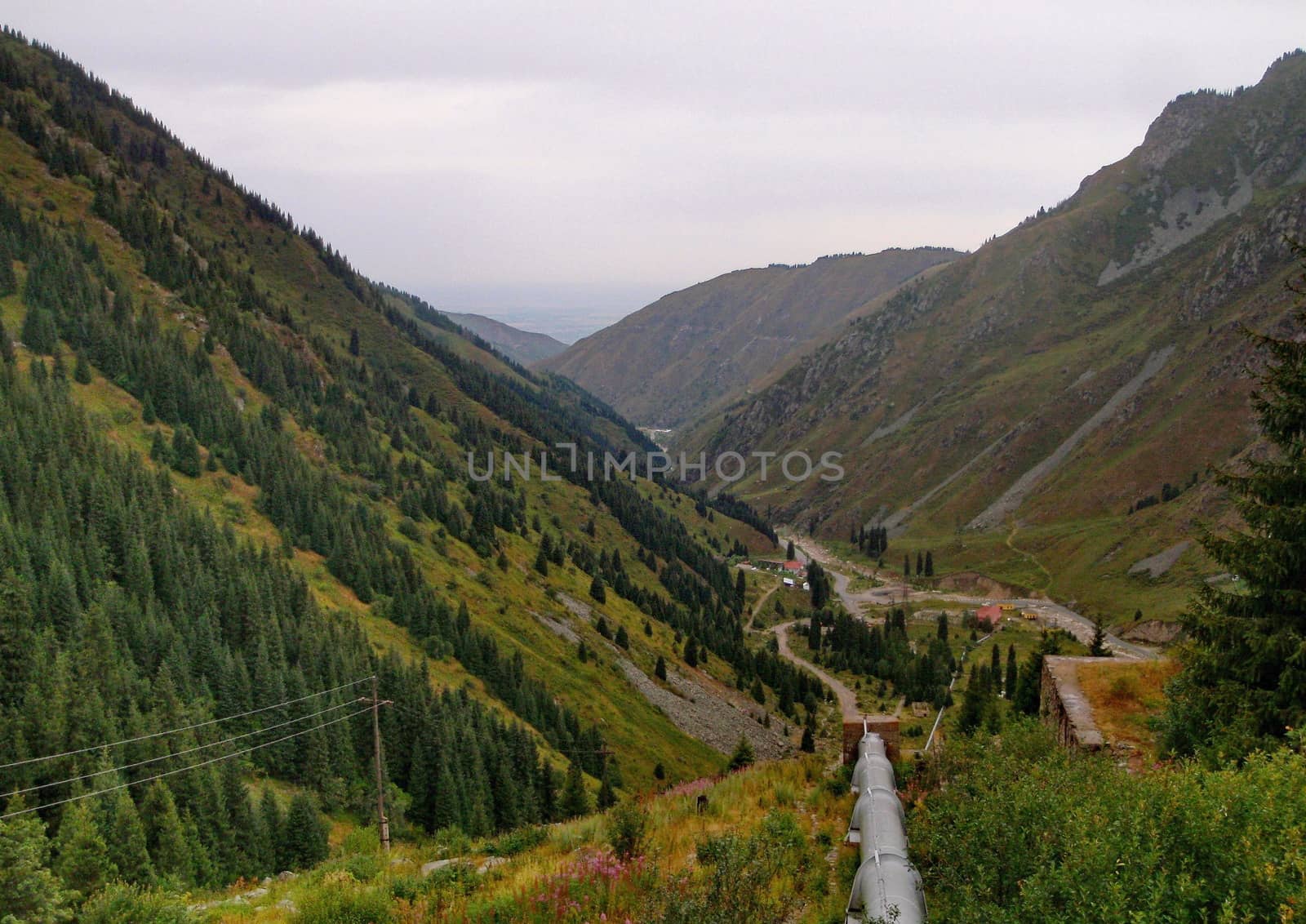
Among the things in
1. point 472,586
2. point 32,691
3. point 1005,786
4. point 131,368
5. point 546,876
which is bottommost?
point 472,586

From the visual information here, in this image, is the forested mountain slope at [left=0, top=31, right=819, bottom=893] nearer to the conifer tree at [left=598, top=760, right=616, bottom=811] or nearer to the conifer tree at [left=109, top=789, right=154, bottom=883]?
the conifer tree at [left=109, top=789, right=154, bottom=883]

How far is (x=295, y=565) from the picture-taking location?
83.6 m

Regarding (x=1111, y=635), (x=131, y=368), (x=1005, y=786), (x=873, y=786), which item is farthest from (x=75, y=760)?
(x=1111, y=635)

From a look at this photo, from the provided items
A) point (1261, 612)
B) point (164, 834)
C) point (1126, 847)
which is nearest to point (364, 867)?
point (1126, 847)

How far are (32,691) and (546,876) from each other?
4468 centimetres

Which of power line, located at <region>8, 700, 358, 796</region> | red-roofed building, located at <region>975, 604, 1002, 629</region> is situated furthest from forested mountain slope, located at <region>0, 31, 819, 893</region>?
red-roofed building, located at <region>975, 604, 1002, 629</region>

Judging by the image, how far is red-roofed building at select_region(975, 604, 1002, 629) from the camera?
174m

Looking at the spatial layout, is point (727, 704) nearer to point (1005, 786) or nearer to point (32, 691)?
point (32, 691)

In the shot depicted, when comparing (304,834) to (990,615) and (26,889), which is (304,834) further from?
(990,615)

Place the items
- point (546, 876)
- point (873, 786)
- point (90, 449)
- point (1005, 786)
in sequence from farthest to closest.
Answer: point (90, 449)
point (873, 786)
point (546, 876)
point (1005, 786)

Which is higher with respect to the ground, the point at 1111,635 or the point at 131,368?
the point at 131,368

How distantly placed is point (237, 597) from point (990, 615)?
166144mm

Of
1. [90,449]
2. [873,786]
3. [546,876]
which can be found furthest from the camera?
[90,449]

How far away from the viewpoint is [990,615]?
178375 millimetres
